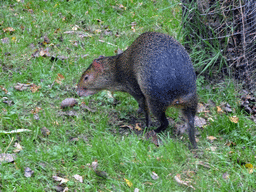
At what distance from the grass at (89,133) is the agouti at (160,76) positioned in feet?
1.06

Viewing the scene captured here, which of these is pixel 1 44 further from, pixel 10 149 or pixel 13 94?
pixel 10 149

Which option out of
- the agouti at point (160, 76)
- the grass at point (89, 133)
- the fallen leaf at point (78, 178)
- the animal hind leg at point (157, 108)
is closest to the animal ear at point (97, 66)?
the agouti at point (160, 76)

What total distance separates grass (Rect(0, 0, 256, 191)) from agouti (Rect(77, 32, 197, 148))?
32 cm

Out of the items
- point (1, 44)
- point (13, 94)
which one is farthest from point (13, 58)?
point (13, 94)

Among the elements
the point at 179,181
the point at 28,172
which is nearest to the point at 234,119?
the point at 179,181

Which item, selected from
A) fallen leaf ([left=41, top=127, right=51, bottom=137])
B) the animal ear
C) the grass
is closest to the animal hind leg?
the grass

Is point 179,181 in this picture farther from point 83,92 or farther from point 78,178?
point 83,92

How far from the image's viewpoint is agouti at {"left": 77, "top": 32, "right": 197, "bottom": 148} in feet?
10.2

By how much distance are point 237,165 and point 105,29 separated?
3778 mm

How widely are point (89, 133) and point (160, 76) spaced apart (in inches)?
40.9

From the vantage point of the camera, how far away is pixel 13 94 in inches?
152

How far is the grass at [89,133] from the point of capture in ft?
8.91

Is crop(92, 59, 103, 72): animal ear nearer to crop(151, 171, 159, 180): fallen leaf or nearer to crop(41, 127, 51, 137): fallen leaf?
crop(41, 127, 51, 137): fallen leaf

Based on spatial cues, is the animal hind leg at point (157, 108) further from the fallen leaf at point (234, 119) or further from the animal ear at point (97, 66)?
the animal ear at point (97, 66)
